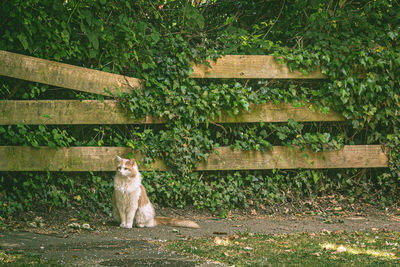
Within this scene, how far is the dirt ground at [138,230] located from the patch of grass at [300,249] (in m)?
0.26

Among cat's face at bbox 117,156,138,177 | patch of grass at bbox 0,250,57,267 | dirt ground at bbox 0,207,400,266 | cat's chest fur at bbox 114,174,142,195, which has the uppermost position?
cat's face at bbox 117,156,138,177

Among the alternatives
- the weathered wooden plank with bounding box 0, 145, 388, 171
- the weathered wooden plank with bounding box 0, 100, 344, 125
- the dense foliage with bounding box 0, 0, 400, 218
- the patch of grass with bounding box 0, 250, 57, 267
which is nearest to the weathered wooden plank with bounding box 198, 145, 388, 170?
the weathered wooden plank with bounding box 0, 145, 388, 171

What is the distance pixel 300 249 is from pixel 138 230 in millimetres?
1816

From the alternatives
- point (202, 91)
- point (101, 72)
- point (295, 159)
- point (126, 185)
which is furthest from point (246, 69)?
point (126, 185)

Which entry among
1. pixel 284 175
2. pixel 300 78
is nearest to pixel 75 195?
pixel 284 175

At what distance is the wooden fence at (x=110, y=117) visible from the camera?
5.36 m

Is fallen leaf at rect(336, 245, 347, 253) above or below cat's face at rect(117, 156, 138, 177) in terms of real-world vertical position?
below

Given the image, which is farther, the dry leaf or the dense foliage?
the dense foliage

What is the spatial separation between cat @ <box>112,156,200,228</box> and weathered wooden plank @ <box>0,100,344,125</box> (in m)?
0.86

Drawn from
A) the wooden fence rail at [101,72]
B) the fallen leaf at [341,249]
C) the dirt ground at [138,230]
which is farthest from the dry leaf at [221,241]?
the wooden fence rail at [101,72]

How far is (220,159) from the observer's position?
19.6 feet

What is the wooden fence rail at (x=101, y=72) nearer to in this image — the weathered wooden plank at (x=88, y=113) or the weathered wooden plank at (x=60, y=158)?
the weathered wooden plank at (x=88, y=113)

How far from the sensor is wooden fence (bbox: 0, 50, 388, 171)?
17.6 ft

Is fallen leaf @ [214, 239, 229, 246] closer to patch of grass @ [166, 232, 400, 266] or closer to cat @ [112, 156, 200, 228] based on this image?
patch of grass @ [166, 232, 400, 266]
